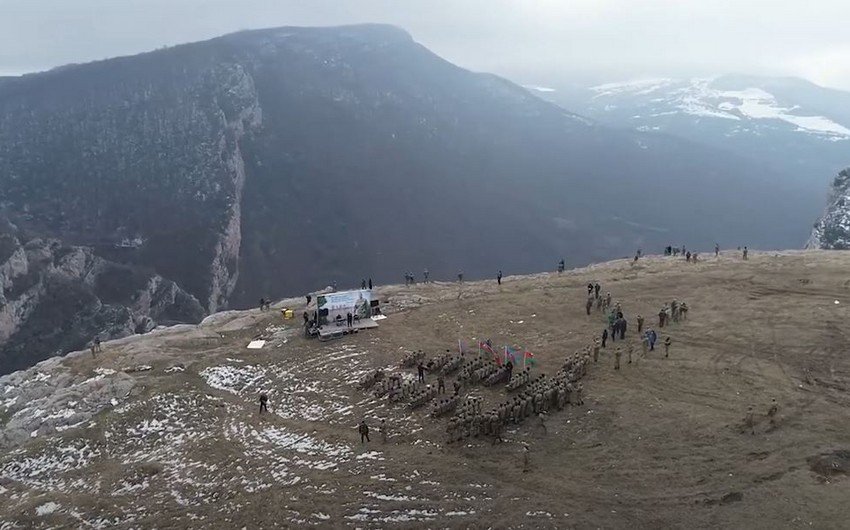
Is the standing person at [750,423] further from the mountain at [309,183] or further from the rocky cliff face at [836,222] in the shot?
the mountain at [309,183]

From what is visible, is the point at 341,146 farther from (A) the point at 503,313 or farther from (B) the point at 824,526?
(B) the point at 824,526

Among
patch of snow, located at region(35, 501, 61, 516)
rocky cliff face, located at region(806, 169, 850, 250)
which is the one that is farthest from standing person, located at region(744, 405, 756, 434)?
rocky cliff face, located at region(806, 169, 850, 250)

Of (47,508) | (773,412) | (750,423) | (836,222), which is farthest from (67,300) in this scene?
(836,222)

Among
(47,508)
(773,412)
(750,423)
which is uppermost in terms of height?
(773,412)

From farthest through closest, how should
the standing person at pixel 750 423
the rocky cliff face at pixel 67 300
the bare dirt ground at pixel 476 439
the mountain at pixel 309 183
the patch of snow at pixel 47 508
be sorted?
1. the mountain at pixel 309 183
2. the rocky cliff face at pixel 67 300
3. the patch of snow at pixel 47 508
4. the standing person at pixel 750 423
5. the bare dirt ground at pixel 476 439

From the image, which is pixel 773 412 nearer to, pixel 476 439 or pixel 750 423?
pixel 750 423

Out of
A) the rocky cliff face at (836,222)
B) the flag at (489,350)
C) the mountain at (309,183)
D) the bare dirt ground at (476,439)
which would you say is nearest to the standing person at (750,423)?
the bare dirt ground at (476,439)
